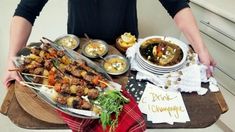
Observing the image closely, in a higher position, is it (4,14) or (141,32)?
(4,14)

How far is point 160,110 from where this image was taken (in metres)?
0.83

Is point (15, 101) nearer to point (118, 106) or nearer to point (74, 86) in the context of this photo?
point (74, 86)

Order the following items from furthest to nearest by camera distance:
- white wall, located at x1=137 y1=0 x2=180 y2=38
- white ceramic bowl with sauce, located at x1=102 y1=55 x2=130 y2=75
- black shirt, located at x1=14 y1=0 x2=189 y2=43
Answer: white wall, located at x1=137 y1=0 x2=180 y2=38, black shirt, located at x1=14 y1=0 x2=189 y2=43, white ceramic bowl with sauce, located at x1=102 y1=55 x2=130 y2=75

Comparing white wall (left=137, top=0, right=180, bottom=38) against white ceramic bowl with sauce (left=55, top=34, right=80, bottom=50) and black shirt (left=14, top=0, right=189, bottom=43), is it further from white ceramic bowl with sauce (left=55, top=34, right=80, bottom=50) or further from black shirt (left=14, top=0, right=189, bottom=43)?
white ceramic bowl with sauce (left=55, top=34, right=80, bottom=50)

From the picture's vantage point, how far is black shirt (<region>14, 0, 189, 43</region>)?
1.11 metres

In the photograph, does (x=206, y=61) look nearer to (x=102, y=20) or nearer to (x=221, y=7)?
(x=102, y=20)

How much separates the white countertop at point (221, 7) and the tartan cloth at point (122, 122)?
100 centimetres

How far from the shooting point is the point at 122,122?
765 mm

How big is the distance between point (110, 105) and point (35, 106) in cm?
25

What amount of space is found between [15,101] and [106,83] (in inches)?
12.5

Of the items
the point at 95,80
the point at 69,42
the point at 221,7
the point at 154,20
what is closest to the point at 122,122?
the point at 95,80

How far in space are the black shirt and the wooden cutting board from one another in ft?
1.12

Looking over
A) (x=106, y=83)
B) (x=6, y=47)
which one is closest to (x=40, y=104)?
(x=106, y=83)

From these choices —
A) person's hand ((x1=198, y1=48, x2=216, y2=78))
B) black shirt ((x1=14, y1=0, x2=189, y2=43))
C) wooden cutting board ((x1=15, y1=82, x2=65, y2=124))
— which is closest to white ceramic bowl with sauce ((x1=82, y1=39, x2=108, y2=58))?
black shirt ((x1=14, y1=0, x2=189, y2=43))
